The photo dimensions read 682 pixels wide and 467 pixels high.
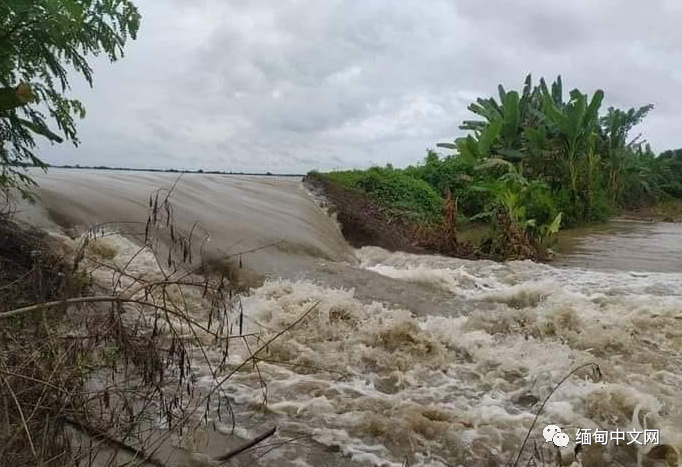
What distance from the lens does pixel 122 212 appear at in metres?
7.24

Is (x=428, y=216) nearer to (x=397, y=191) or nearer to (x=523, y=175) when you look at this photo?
(x=397, y=191)

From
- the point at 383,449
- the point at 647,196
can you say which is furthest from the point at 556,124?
the point at 383,449

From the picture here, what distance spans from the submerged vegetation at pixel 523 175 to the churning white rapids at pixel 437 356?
7.97 ft

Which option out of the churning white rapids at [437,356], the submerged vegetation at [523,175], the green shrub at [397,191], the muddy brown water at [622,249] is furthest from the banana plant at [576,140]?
the churning white rapids at [437,356]

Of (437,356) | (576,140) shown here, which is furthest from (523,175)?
(437,356)

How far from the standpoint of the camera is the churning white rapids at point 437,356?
2.95 meters

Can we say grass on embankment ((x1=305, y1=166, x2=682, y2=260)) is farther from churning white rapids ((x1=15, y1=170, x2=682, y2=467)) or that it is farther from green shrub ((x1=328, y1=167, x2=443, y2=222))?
churning white rapids ((x1=15, y1=170, x2=682, y2=467))

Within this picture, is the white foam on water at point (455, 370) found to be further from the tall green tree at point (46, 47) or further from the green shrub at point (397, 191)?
the green shrub at point (397, 191)

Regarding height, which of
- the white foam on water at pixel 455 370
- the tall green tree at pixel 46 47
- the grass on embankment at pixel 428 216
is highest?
the tall green tree at pixel 46 47

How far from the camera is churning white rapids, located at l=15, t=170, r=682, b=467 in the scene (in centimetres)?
295

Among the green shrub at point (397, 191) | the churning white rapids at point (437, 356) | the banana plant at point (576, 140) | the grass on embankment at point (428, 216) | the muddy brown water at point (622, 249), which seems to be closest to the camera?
the churning white rapids at point (437, 356)

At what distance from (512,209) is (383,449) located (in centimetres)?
786

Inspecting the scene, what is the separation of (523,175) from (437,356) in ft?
42.2

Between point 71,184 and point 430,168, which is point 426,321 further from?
point 430,168
